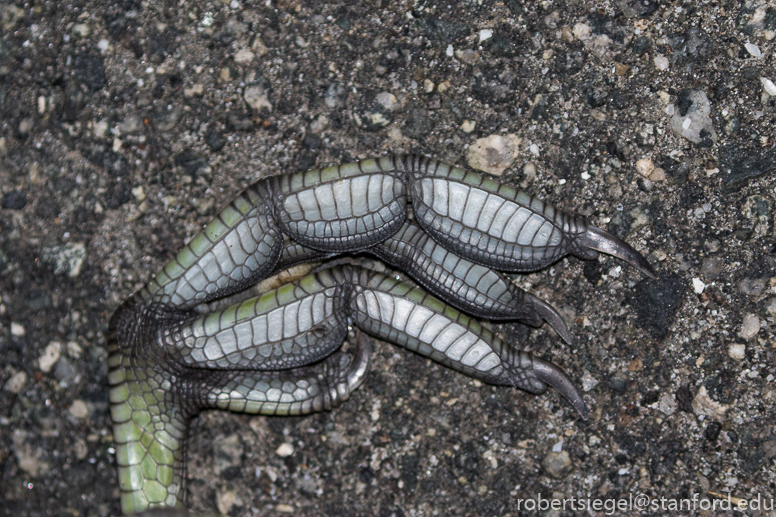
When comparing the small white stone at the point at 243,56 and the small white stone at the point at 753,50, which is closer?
the small white stone at the point at 753,50

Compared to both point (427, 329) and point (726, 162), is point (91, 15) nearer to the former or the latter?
point (427, 329)

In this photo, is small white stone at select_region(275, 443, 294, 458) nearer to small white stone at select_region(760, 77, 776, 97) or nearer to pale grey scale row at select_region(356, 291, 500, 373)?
pale grey scale row at select_region(356, 291, 500, 373)

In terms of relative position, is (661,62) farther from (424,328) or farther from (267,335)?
(267,335)

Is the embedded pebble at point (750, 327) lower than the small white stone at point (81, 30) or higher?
lower

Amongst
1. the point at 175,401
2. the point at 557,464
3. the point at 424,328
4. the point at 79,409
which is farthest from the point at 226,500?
the point at 557,464

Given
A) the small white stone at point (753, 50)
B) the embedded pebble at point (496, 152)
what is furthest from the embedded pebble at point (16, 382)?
the small white stone at point (753, 50)

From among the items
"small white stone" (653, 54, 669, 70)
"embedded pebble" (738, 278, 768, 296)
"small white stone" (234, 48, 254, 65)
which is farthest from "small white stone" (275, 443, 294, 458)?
"small white stone" (653, 54, 669, 70)

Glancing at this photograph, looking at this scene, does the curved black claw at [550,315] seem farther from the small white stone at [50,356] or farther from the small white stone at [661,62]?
the small white stone at [50,356]
